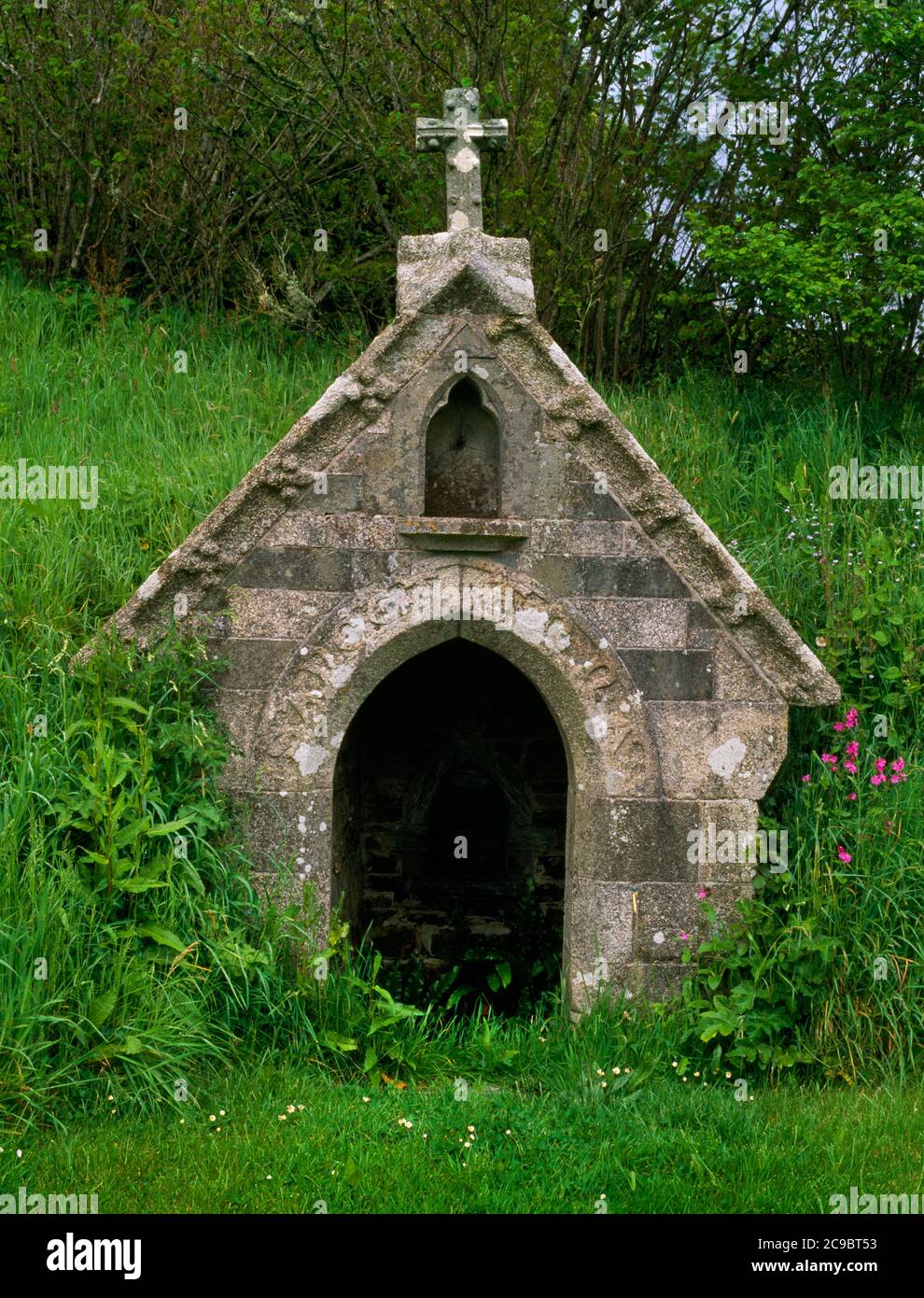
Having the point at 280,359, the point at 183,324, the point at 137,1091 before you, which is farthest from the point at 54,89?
the point at 137,1091

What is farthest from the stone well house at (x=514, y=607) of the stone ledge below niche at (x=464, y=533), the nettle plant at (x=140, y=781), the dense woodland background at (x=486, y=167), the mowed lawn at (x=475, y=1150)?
the dense woodland background at (x=486, y=167)

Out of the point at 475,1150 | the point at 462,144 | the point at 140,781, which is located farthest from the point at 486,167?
the point at 475,1150

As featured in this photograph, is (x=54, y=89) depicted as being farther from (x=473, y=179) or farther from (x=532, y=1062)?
(x=532, y=1062)

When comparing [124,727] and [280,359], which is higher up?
[280,359]

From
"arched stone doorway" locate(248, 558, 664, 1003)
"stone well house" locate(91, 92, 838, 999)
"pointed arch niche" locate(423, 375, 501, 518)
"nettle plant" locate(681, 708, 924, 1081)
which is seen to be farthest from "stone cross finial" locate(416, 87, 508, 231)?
"nettle plant" locate(681, 708, 924, 1081)

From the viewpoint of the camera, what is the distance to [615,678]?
4965 mm

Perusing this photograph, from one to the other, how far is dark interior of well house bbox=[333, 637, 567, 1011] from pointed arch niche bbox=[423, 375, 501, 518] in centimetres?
227

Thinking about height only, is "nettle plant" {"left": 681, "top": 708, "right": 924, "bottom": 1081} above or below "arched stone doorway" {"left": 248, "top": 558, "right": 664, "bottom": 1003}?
below

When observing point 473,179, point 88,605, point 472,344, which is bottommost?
point 88,605

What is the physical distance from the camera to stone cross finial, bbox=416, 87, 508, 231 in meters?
5.21

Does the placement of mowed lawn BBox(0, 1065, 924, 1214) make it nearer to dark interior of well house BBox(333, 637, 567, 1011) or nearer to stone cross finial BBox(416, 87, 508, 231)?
dark interior of well house BBox(333, 637, 567, 1011)

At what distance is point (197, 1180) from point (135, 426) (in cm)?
472

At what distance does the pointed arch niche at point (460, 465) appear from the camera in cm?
526

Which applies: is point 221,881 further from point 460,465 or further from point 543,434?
point 543,434
